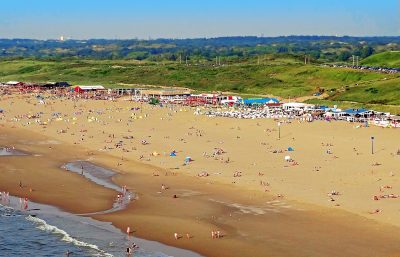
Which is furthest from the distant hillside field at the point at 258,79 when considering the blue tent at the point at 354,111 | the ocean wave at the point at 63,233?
the ocean wave at the point at 63,233

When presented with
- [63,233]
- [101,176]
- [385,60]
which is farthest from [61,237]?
[385,60]

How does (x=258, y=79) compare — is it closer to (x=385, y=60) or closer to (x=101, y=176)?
(x=385, y=60)

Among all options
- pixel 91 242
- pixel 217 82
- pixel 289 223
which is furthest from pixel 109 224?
pixel 217 82

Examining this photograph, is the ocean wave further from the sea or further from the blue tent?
the blue tent

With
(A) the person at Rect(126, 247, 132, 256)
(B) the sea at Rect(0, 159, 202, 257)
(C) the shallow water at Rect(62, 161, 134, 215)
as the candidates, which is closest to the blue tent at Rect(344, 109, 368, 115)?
(C) the shallow water at Rect(62, 161, 134, 215)

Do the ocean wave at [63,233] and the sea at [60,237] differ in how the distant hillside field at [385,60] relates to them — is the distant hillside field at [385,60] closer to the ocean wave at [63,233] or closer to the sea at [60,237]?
the sea at [60,237]
